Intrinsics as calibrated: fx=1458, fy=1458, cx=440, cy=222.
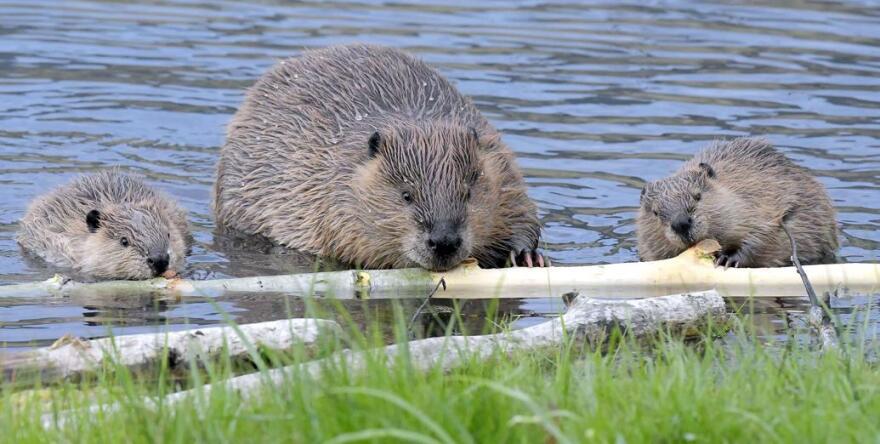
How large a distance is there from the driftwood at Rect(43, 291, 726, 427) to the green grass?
4.4 inches

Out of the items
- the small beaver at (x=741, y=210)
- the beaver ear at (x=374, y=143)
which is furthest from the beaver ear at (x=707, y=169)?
the beaver ear at (x=374, y=143)

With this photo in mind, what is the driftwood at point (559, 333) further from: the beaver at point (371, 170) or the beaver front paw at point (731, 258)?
the beaver front paw at point (731, 258)

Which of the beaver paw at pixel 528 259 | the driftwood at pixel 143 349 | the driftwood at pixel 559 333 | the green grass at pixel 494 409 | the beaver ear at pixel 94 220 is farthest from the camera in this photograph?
the beaver ear at pixel 94 220

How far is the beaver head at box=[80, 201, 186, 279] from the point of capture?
680 centimetres

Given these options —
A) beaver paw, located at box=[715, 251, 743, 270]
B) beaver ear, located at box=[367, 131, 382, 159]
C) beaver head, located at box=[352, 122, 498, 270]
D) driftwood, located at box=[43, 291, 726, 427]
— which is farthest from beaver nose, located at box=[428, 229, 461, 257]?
beaver paw, located at box=[715, 251, 743, 270]

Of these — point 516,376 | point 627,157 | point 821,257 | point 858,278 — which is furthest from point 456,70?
point 516,376

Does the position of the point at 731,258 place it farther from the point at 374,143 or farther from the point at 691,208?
the point at 374,143

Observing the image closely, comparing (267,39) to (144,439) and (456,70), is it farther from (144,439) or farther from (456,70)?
(144,439)

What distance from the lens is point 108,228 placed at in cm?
703

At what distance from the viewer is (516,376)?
3699 mm

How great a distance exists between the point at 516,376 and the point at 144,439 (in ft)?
3.10

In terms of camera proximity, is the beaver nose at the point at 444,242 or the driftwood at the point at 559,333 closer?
the driftwood at the point at 559,333

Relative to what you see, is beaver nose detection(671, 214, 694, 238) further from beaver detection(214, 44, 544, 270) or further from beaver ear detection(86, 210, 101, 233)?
beaver ear detection(86, 210, 101, 233)

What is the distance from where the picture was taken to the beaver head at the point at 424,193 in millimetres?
6016
